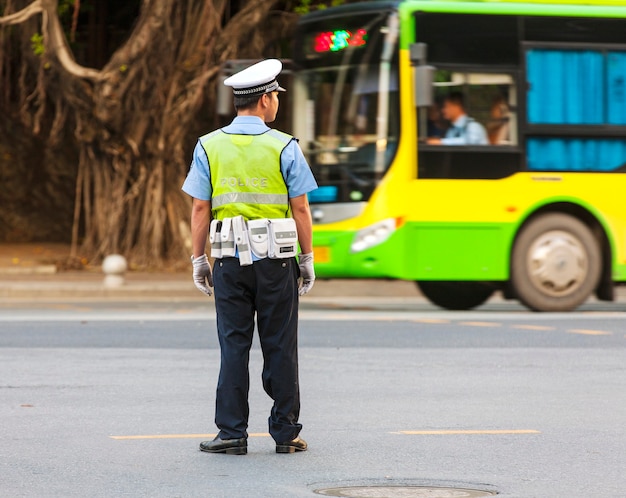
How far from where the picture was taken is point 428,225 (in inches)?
663

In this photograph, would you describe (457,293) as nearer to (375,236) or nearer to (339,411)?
(375,236)

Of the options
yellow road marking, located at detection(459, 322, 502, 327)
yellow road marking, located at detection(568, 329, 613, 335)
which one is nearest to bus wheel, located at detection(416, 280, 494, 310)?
yellow road marking, located at detection(459, 322, 502, 327)

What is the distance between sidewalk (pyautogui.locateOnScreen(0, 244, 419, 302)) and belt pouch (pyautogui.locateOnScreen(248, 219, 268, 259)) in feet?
44.2

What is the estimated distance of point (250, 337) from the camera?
7.30 metres

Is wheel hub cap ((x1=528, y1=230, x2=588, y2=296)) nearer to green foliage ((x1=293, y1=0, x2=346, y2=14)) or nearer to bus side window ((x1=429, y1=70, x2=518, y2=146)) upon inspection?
bus side window ((x1=429, y1=70, x2=518, y2=146))

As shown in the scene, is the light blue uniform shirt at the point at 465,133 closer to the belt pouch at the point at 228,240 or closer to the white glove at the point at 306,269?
the white glove at the point at 306,269

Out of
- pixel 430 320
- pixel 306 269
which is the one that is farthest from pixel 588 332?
pixel 306 269

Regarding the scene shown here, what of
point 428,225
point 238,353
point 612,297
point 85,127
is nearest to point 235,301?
point 238,353

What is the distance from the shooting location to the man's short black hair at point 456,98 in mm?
17109

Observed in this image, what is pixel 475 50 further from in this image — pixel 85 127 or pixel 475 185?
pixel 85 127

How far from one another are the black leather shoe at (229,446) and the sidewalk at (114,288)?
13345mm

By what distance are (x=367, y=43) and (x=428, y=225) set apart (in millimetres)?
2176

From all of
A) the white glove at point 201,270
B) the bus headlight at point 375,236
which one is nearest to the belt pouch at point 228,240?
the white glove at point 201,270

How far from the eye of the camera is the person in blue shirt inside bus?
17078 mm
